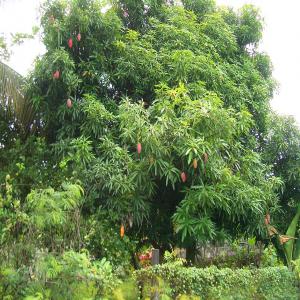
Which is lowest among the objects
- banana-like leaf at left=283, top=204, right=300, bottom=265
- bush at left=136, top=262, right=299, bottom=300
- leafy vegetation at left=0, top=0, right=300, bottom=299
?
bush at left=136, top=262, right=299, bottom=300

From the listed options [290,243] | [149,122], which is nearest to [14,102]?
[149,122]

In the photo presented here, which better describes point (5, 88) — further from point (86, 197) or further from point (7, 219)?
point (7, 219)

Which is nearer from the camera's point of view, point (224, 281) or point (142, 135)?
point (224, 281)

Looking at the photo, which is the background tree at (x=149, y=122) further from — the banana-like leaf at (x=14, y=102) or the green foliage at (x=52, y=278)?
→ the green foliage at (x=52, y=278)

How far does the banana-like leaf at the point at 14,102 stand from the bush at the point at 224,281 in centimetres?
380

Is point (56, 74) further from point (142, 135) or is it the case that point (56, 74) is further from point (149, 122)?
point (142, 135)

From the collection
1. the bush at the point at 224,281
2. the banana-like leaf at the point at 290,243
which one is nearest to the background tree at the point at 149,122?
the bush at the point at 224,281

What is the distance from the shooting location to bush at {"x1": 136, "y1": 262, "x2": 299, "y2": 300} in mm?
6027

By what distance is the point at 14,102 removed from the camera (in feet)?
26.9

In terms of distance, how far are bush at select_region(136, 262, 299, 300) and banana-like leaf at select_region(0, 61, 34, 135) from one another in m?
3.80

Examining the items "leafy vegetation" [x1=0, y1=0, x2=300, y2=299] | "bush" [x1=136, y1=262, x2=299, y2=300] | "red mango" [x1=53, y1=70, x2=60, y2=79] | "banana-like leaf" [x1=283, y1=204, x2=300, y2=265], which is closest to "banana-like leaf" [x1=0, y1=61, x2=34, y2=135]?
"leafy vegetation" [x1=0, y1=0, x2=300, y2=299]

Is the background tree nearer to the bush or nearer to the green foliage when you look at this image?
→ the bush

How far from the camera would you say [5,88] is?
7906 millimetres

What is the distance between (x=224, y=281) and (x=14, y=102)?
4.37 m
